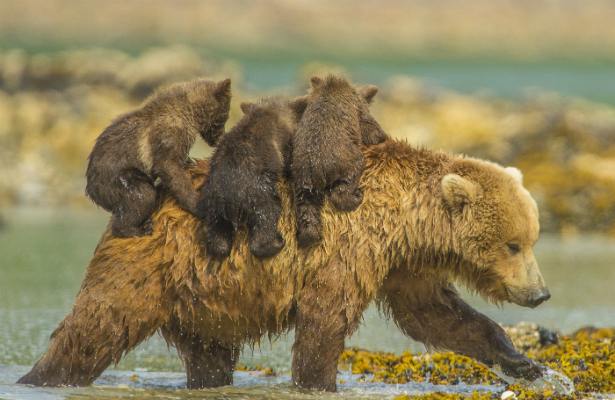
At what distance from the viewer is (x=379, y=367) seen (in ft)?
23.3

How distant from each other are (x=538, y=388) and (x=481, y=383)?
671 mm

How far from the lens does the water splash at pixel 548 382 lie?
5966 millimetres

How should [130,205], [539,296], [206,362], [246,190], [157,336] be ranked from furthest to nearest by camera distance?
[157,336], [206,362], [539,296], [130,205], [246,190]

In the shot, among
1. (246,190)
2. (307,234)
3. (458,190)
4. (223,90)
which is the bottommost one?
(307,234)

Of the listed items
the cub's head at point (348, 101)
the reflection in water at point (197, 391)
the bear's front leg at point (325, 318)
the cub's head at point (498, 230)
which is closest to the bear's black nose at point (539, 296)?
the cub's head at point (498, 230)

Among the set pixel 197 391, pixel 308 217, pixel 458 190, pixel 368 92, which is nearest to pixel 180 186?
pixel 308 217

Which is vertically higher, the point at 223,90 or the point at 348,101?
the point at 223,90

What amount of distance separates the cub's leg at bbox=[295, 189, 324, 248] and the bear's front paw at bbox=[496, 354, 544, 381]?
1.78 metres

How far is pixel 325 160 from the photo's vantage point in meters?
5.52

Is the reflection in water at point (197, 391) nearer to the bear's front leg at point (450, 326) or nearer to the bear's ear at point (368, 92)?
the bear's front leg at point (450, 326)

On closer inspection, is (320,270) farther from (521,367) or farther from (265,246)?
(521,367)

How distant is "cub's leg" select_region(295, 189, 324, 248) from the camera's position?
5582 mm

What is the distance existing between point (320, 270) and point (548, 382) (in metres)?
2.00

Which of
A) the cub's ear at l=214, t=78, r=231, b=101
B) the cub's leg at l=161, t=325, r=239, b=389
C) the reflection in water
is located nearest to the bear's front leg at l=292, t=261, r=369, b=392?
the reflection in water
